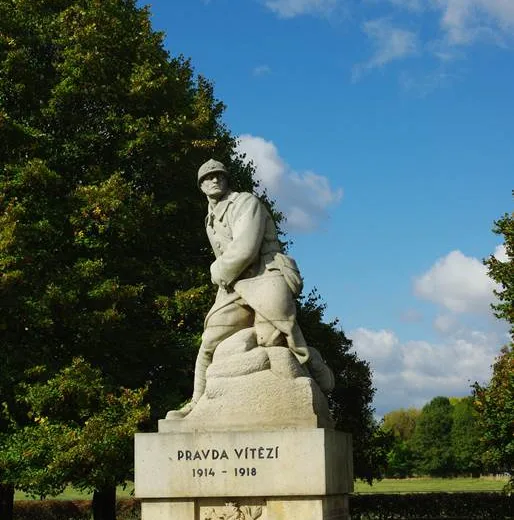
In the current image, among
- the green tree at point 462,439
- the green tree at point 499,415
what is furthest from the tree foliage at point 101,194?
the green tree at point 462,439

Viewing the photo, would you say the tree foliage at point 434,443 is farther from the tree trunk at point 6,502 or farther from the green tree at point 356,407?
the tree trunk at point 6,502

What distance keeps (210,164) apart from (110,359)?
12.7m

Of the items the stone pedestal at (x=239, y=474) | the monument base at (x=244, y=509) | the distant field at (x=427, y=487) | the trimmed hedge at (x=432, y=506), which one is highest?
the stone pedestal at (x=239, y=474)

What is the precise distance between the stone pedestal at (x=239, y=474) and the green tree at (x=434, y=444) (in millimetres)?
94603

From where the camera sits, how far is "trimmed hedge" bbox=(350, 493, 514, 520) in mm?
38000

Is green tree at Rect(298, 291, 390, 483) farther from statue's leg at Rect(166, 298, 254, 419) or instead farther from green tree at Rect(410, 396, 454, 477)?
green tree at Rect(410, 396, 454, 477)

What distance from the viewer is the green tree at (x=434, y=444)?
100500 millimetres

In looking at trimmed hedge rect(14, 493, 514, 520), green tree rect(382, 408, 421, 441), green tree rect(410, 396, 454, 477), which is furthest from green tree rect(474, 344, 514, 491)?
green tree rect(382, 408, 421, 441)

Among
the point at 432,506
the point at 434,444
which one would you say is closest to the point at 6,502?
the point at 432,506

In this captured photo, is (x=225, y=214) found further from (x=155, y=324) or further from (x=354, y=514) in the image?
(x=354, y=514)

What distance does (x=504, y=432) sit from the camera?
27.1 m

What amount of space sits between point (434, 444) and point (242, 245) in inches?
3776

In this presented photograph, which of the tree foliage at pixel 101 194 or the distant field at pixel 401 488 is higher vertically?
the tree foliage at pixel 101 194

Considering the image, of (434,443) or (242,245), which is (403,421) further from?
(242,245)
